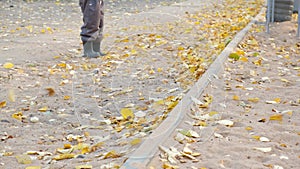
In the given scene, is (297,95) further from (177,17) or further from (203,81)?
(177,17)

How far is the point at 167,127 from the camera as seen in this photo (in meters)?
4.68

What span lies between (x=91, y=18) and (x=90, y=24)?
0.10m

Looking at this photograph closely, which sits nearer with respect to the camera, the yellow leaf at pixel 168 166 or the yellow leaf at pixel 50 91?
the yellow leaf at pixel 168 166

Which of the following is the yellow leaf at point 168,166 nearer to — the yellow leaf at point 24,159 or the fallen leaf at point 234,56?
the yellow leaf at point 24,159

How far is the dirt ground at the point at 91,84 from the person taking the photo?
4.78m

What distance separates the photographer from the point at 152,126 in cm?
494

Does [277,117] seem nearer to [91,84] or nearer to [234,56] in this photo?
[91,84]

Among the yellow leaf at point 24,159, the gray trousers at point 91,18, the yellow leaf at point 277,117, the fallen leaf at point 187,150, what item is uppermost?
the gray trousers at point 91,18

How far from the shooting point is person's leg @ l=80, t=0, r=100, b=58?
8.51 meters

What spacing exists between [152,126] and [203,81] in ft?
5.13

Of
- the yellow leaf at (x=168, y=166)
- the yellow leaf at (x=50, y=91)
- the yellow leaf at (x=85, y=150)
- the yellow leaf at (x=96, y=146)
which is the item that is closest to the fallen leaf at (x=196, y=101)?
the yellow leaf at (x=96, y=146)

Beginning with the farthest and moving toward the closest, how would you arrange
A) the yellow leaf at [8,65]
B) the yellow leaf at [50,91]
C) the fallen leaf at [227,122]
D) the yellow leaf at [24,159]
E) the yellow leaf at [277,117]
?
the yellow leaf at [8,65] < the yellow leaf at [50,91] < the yellow leaf at [277,117] < the fallen leaf at [227,122] < the yellow leaf at [24,159]

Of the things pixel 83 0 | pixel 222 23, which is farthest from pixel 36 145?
pixel 222 23

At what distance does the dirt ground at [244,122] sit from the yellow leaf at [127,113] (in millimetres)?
609
